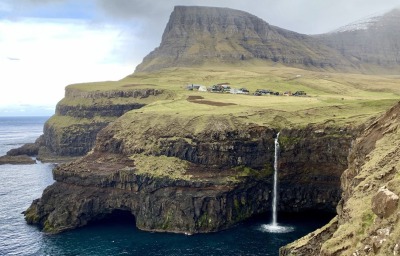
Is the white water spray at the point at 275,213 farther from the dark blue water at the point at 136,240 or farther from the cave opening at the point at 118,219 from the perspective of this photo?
the cave opening at the point at 118,219

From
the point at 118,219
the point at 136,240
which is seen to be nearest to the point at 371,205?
the point at 136,240

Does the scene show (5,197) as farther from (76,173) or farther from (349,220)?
(349,220)

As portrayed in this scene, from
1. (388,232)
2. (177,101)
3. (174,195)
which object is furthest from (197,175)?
(388,232)

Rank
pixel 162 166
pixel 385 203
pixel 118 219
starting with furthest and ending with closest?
pixel 118 219
pixel 162 166
pixel 385 203

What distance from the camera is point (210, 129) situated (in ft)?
409

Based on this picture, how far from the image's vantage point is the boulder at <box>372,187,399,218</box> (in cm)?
4016

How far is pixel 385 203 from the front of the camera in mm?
40969

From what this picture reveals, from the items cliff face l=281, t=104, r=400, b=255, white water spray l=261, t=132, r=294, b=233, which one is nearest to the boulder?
cliff face l=281, t=104, r=400, b=255

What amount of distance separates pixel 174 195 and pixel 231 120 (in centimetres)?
2944

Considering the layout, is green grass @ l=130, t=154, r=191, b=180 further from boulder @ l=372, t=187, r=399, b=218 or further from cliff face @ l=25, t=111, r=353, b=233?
boulder @ l=372, t=187, r=399, b=218

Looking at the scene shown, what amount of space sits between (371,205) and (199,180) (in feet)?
239

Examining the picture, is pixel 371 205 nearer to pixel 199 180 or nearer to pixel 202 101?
pixel 199 180

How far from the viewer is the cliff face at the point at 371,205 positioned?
39500 millimetres

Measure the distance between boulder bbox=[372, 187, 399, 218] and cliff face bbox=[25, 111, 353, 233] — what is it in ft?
233
